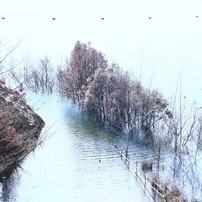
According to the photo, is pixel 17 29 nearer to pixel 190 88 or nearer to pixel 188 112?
pixel 190 88

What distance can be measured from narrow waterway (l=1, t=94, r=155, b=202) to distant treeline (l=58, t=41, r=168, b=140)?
16.8ft

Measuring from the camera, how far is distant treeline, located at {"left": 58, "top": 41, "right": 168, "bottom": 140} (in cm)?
5528

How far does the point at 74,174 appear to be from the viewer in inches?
1497

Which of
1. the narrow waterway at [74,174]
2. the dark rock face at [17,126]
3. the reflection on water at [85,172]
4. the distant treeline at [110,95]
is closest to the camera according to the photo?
the dark rock face at [17,126]

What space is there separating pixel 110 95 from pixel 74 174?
21.6 metres

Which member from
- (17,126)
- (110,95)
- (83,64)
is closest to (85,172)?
(17,126)

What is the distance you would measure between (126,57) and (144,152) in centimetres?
3258

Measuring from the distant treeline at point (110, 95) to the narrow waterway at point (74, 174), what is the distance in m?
5.13

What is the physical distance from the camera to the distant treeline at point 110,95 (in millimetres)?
55281

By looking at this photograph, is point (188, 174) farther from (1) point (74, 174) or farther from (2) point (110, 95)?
(2) point (110, 95)

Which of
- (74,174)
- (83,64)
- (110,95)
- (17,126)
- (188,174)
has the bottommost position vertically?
(188,174)

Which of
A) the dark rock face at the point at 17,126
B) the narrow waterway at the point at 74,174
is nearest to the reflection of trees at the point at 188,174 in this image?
the narrow waterway at the point at 74,174

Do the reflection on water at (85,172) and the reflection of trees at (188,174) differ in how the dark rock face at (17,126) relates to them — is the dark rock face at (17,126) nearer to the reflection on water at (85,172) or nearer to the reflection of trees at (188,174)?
the reflection on water at (85,172)

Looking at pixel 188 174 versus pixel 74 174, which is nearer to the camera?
pixel 74 174
